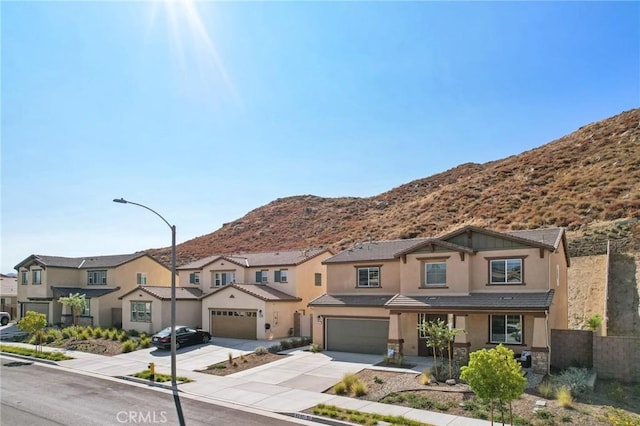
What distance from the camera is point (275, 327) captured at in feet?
111

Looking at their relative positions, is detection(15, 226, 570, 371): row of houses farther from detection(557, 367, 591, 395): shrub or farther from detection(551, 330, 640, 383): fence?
detection(557, 367, 591, 395): shrub

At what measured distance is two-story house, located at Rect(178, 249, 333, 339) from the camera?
33812 millimetres

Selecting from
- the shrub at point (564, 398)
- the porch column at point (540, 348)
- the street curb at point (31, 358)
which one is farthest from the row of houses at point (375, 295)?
the street curb at point (31, 358)

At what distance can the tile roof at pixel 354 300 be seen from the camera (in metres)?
28.1

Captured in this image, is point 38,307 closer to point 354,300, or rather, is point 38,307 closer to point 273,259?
point 273,259

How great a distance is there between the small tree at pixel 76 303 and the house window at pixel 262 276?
15.5 meters

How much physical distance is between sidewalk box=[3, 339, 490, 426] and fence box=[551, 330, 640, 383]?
6.28 m

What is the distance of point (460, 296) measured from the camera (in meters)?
25.1

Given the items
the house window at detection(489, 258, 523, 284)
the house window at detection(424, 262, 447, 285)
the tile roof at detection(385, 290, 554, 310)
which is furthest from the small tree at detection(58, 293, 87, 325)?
the house window at detection(489, 258, 523, 284)

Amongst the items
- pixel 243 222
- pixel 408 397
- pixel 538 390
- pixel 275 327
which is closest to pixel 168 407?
pixel 408 397

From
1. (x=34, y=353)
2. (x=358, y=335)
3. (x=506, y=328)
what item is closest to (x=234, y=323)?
(x=358, y=335)

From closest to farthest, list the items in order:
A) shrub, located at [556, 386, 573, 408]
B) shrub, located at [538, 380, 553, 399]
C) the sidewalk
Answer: shrub, located at [556, 386, 573, 408]
the sidewalk
shrub, located at [538, 380, 553, 399]

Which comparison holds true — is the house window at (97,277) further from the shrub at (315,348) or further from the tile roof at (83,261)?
the shrub at (315,348)

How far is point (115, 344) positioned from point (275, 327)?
432 inches
